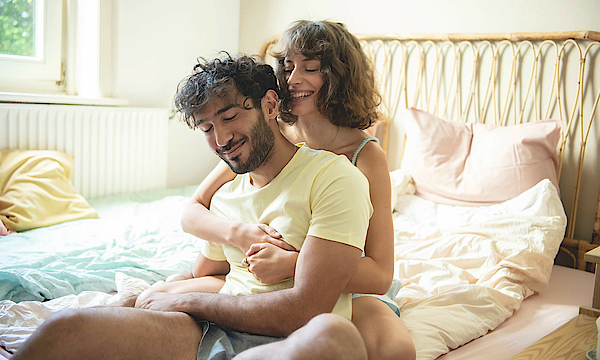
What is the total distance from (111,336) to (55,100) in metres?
2.00

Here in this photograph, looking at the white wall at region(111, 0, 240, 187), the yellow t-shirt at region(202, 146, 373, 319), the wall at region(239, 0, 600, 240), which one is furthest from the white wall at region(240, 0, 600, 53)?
the yellow t-shirt at region(202, 146, 373, 319)

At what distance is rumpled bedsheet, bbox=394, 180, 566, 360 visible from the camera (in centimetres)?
131

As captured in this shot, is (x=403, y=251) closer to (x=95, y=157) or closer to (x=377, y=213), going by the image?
(x=377, y=213)

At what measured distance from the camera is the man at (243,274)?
2.65 feet

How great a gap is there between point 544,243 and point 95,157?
7.22 feet

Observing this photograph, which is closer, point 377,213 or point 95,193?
point 377,213

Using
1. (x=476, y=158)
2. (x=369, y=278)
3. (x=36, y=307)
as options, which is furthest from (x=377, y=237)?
(x=476, y=158)

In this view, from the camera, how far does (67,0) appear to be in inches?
105

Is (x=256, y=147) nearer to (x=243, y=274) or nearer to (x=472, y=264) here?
(x=243, y=274)

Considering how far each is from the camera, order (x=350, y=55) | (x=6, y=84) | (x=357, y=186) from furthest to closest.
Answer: (x=6, y=84) < (x=350, y=55) < (x=357, y=186)

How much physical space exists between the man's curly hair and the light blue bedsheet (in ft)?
2.29

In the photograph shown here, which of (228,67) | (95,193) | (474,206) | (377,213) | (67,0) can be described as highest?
(67,0)

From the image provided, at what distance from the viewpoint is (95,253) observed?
173 centimetres

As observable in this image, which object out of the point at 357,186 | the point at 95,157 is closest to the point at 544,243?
the point at 357,186
